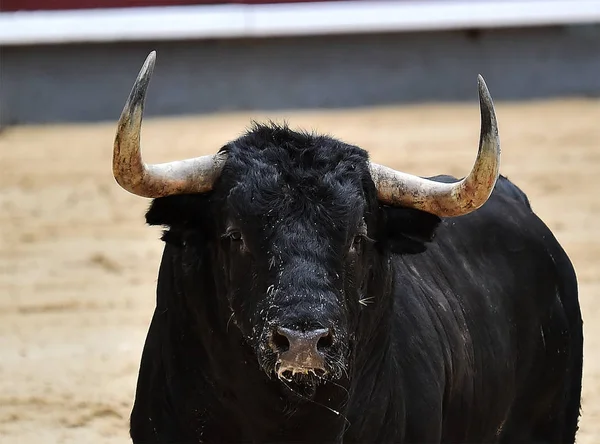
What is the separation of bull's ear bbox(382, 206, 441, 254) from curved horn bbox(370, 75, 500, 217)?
0.04m

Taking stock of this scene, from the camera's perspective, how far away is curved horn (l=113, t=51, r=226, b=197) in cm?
283

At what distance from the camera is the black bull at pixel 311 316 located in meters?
2.80

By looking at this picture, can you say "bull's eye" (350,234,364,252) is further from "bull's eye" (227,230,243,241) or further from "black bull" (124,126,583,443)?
"bull's eye" (227,230,243,241)

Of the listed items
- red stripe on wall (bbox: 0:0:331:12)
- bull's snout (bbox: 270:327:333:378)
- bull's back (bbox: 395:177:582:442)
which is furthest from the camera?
red stripe on wall (bbox: 0:0:331:12)

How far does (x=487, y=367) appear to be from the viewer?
151 inches

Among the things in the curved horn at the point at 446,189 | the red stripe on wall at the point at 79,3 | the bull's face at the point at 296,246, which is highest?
the red stripe on wall at the point at 79,3

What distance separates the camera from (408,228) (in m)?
3.24

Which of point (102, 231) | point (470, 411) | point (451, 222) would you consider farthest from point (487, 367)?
point (102, 231)

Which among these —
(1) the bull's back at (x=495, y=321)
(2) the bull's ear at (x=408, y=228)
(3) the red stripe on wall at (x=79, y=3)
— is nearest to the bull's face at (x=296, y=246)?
(2) the bull's ear at (x=408, y=228)

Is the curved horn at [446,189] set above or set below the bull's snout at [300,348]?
above

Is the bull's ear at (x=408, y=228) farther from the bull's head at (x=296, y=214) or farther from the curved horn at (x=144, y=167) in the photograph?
the curved horn at (x=144, y=167)

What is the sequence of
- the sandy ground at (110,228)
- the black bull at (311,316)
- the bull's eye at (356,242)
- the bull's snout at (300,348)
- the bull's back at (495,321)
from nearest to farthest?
the bull's snout at (300,348) < the black bull at (311,316) < the bull's eye at (356,242) < the bull's back at (495,321) < the sandy ground at (110,228)

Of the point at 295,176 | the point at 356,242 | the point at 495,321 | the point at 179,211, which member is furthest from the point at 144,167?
the point at 495,321

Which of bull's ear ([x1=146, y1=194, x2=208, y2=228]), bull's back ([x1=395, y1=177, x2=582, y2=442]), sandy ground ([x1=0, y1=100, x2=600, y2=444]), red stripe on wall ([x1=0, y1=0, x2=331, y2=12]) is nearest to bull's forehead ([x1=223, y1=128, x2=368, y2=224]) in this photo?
bull's ear ([x1=146, y1=194, x2=208, y2=228])
